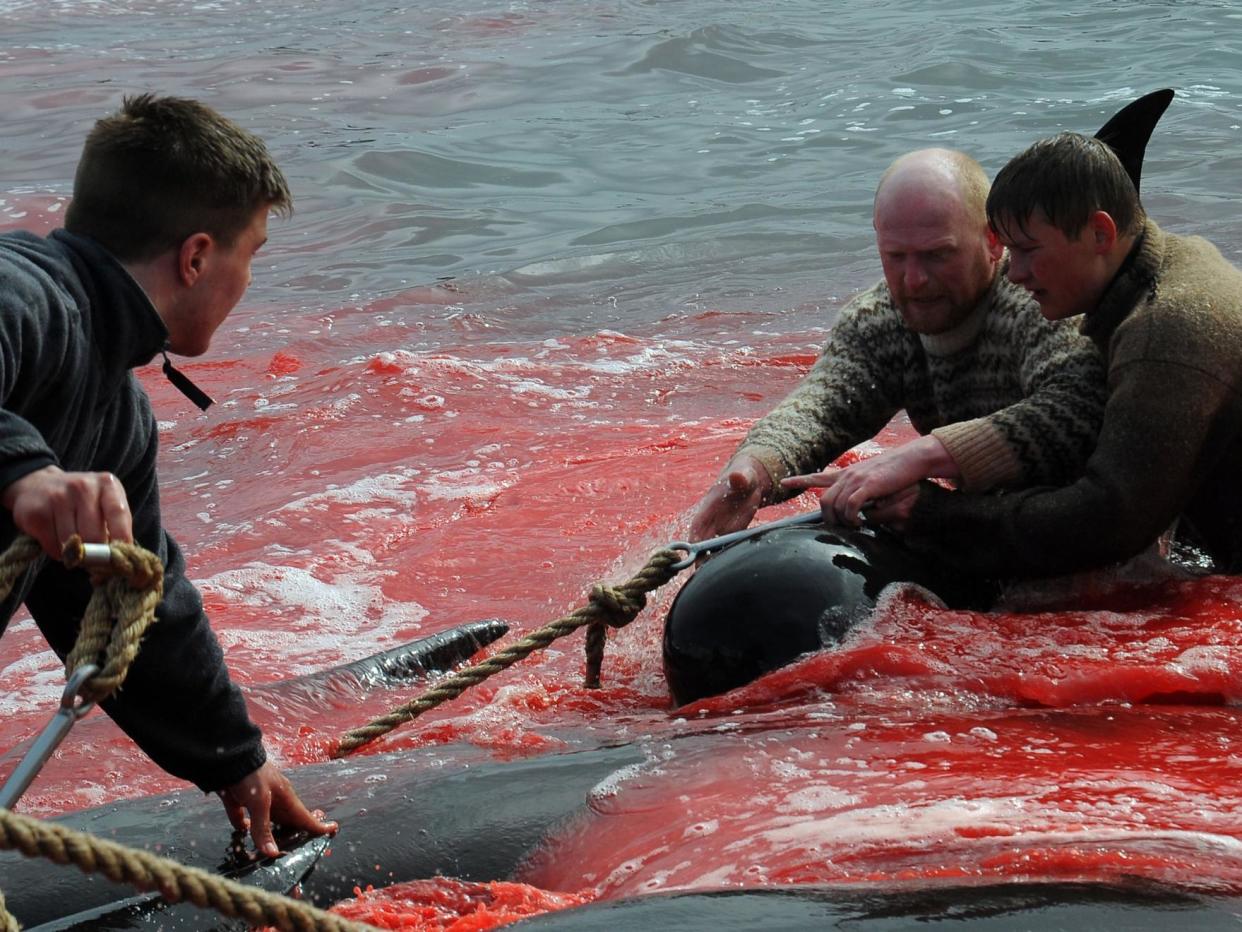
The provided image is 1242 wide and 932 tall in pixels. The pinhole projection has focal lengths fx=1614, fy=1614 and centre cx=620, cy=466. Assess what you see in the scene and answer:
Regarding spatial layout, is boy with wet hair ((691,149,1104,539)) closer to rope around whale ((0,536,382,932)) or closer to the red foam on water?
the red foam on water

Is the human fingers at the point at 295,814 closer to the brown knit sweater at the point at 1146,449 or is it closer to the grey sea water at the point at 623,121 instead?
the brown knit sweater at the point at 1146,449

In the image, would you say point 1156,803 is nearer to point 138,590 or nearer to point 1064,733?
point 1064,733

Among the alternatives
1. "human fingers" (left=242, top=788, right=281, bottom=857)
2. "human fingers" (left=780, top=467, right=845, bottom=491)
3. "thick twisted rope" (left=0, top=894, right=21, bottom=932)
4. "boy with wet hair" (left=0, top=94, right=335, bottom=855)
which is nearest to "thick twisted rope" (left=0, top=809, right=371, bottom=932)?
"thick twisted rope" (left=0, top=894, right=21, bottom=932)

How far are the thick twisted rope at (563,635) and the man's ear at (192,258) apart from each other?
→ 4.08 feet

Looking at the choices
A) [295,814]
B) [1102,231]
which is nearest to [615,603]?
[295,814]

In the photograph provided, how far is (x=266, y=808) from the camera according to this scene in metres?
3.32

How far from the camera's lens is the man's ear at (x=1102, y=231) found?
432 centimetres

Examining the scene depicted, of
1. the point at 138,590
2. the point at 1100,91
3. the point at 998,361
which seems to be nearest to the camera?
the point at 138,590

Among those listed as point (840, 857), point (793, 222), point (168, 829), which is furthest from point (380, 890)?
point (793, 222)

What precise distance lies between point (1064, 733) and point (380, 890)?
4.84 feet

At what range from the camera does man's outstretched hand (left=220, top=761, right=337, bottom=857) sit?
3.31m

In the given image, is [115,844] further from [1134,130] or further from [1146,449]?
[1134,130]

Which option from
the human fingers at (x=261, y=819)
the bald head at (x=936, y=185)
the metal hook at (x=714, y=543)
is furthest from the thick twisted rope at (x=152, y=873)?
the bald head at (x=936, y=185)

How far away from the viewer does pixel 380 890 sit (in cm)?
320
